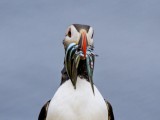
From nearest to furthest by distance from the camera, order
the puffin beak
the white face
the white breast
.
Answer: the white breast → the puffin beak → the white face

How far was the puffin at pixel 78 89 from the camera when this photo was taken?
11492 millimetres

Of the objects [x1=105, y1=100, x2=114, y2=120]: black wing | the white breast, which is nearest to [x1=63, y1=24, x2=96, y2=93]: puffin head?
the white breast

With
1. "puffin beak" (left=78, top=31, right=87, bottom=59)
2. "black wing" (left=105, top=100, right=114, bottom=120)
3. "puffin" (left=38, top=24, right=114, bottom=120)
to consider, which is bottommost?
"black wing" (left=105, top=100, right=114, bottom=120)

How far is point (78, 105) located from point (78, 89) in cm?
35

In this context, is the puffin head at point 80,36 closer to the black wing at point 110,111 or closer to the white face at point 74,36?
the white face at point 74,36

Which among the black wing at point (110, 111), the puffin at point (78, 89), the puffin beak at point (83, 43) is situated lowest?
the black wing at point (110, 111)

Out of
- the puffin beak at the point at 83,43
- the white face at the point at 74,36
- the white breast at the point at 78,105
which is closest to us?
the white breast at the point at 78,105

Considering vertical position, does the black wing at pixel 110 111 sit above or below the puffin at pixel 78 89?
below

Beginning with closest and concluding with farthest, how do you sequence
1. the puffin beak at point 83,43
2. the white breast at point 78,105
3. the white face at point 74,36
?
the white breast at point 78,105 → the puffin beak at point 83,43 → the white face at point 74,36

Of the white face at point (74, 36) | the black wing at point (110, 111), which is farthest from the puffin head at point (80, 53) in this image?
the black wing at point (110, 111)

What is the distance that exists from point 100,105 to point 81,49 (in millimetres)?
1080

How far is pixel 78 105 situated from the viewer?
11508 mm

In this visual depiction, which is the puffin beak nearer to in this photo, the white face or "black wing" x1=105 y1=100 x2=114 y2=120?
the white face

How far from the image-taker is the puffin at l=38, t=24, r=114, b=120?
37.7 ft
